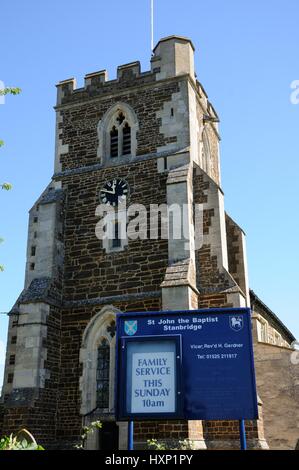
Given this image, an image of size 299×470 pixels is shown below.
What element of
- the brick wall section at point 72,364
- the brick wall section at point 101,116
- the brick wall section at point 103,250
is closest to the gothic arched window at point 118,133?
the brick wall section at point 101,116

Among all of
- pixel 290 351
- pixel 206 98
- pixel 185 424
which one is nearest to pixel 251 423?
pixel 185 424

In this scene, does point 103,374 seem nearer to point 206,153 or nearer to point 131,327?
point 131,327

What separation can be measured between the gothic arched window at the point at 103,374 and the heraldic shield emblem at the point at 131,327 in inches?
281

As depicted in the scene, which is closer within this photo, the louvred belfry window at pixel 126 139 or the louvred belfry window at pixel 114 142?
the louvred belfry window at pixel 126 139

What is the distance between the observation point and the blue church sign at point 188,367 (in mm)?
8031

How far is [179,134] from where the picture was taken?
17.2m

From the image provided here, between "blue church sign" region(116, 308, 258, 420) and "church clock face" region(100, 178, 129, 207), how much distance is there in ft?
29.4

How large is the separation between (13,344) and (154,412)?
9.89m

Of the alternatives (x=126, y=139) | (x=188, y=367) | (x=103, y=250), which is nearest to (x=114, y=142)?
(x=126, y=139)

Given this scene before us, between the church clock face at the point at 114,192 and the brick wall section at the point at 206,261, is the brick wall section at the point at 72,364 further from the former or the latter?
the church clock face at the point at 114,192

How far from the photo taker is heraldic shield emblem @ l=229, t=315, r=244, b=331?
8.41 metres

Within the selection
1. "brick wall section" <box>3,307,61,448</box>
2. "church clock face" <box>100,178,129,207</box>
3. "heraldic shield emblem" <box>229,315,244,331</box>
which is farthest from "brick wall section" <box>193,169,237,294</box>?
"heraldic shield emblem" <box>229,315,244,331</box>

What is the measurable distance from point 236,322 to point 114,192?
981 centimetres
